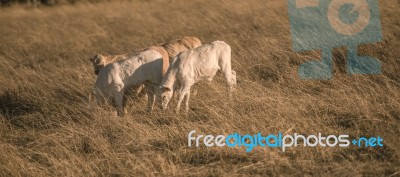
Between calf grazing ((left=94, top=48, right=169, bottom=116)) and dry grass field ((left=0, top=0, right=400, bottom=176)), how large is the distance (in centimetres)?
22

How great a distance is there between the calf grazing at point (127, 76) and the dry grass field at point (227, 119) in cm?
22

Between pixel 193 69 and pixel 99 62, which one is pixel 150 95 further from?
pixel 99 62

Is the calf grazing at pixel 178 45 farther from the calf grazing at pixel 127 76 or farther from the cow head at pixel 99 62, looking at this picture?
the cow head at pixel 99 62

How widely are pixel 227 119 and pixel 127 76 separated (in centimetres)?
184

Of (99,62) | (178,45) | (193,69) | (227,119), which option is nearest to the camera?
(227,119)

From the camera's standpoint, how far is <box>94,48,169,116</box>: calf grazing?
6.55m

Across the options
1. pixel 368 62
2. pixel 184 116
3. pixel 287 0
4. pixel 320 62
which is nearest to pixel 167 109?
pixel 184 116

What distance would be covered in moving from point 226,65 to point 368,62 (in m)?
2.12

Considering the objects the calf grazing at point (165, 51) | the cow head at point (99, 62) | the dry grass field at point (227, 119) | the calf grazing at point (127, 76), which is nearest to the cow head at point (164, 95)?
the dry grass field at point (227, 119)

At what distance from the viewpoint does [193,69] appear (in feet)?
20.9

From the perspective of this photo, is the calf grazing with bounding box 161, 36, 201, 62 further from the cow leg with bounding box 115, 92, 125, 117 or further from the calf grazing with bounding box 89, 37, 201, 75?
the cow leg with bounding box 115, 92, 125, 117

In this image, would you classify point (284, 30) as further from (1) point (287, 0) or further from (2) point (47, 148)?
(2) point (47, 148)

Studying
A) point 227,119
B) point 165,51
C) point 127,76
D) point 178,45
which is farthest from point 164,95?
point 178,45

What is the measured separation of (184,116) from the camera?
19.7ft
